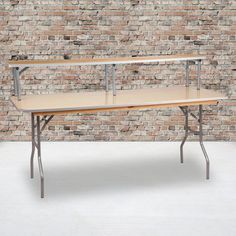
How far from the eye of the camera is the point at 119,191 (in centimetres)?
396

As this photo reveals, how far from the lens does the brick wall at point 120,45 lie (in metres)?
5.32

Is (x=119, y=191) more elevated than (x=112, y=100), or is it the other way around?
(x=112, y=100)

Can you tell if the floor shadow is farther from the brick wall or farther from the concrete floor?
the brick wall

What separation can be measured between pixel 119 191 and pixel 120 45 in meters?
1.95


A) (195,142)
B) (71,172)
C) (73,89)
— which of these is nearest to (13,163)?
(71,172)

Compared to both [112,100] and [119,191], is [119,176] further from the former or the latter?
[112,100]

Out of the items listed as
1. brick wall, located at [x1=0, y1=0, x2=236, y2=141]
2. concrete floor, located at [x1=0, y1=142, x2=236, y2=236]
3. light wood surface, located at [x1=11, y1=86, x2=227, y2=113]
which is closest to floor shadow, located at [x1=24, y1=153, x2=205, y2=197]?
concrete floor, located at [x1=0, y1=142, x2=236, y2=236]

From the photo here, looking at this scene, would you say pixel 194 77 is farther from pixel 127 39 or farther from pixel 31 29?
pixel 31 29

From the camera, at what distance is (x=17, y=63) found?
3.93 metres

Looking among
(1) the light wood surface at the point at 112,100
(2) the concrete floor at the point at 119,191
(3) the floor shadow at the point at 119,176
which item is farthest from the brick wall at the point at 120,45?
(1) the light wood surface at the point at 112,100

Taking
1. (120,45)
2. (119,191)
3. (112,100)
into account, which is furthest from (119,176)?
(120,45)

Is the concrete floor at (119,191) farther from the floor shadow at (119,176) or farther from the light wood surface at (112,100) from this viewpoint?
the light wood surface at (112,100)

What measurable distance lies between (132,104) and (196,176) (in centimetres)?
93

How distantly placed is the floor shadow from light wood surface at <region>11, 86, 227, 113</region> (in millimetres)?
657
